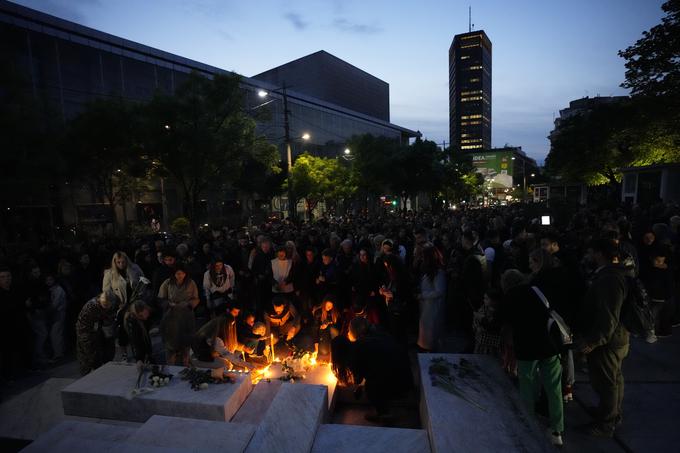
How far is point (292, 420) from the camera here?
365cm

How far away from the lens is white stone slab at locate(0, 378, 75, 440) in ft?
15.0

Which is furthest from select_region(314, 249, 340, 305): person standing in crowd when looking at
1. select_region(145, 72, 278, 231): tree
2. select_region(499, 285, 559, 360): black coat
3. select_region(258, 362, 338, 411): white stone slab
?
select_region(145, 72, 278, 231): tree

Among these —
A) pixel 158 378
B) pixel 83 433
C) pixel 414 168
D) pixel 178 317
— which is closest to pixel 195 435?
pixel 83 433

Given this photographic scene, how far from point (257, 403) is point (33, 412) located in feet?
10.6

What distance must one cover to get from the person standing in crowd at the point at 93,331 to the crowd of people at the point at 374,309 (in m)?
0.02

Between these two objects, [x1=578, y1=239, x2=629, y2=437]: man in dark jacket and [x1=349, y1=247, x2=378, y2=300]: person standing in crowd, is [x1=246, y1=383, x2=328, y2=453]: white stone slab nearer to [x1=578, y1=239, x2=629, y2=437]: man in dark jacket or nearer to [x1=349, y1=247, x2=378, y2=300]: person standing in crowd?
[x1=349, y1=247, x2=378, y2=300]: person standing in crowd

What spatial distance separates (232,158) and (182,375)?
17.0 meters

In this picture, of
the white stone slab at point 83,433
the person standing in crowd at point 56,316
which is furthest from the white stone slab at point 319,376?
the person standing in crowd at point 56,316

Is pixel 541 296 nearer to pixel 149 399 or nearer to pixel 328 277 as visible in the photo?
pixel 328 277

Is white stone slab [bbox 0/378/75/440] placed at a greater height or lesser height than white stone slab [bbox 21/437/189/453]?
lesser

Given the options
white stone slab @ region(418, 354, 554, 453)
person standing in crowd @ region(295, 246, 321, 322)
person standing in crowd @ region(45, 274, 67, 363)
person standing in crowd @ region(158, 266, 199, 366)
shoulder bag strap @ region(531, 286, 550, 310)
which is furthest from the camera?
person standing in crowd @ region(295, 246, 321, 322)

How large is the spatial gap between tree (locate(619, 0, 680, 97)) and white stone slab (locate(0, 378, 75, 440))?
29679mm

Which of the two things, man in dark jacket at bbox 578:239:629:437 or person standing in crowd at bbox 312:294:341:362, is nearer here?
man in dark jacket at bbox 578:239:629:437

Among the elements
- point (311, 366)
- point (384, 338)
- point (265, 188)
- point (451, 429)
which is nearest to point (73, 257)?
point (311, 366)
